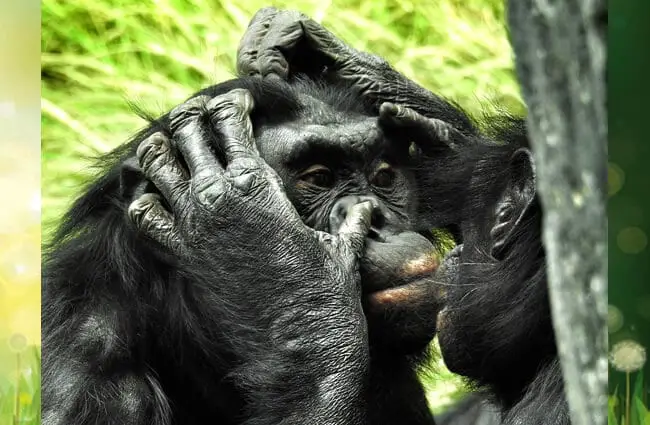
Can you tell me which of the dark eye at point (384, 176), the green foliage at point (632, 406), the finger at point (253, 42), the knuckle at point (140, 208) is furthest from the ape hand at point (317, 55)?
the green foliage at point (632, 406)

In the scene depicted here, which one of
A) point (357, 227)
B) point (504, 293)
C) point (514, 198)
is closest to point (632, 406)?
point (504, 293)

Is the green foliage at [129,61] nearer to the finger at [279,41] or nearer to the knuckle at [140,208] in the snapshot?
the finger at [279,41]

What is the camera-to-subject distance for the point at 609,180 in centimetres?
193

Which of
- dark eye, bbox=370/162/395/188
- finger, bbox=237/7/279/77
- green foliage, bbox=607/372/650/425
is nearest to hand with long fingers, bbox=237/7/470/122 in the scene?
finger, bbox=237/7/279/77

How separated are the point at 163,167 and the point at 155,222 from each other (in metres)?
0.10

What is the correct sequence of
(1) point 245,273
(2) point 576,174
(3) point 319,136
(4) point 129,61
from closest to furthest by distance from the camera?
(2) point 576,174
(1) point 245,273
(3) point 319,136
(4) point 129,61

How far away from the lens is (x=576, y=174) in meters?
1.92

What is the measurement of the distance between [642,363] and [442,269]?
37 cm

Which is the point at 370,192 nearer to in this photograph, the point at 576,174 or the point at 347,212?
the point at 347,212

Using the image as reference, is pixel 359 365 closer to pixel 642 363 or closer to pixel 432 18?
pixel 642 363

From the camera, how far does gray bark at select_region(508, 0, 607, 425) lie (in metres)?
1.91

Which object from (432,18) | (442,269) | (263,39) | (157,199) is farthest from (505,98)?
(157,199)

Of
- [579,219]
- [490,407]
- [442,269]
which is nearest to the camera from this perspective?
[579,219]

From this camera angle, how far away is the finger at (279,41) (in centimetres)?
223
